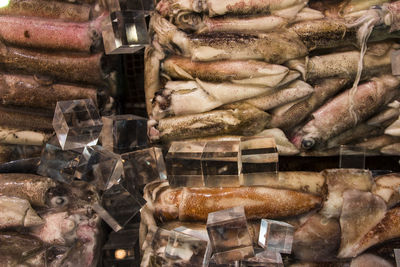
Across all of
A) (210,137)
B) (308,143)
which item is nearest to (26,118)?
(210,137)

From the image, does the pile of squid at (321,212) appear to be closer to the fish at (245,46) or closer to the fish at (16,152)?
the fish at (245,46)

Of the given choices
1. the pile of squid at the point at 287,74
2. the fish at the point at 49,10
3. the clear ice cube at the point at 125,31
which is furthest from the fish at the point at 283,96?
the fish at the point at 49,10

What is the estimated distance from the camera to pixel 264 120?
6.74ft

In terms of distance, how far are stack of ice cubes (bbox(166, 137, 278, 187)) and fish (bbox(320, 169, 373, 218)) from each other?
0.92 feet

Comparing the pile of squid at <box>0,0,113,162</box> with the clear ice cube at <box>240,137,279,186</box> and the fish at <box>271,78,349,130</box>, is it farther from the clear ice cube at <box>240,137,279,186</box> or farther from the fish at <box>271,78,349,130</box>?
the fish at <box>271,78,349,130</box>

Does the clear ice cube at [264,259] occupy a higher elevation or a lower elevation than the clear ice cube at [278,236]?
lower

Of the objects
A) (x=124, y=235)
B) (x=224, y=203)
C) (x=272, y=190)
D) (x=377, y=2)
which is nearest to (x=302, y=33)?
(x=377, y=2)

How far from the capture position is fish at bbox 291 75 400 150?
2016 millimetres

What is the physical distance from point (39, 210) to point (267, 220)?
1210mm

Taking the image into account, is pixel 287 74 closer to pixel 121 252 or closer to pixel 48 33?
pixel 121 252

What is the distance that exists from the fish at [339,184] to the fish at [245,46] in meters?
0.65

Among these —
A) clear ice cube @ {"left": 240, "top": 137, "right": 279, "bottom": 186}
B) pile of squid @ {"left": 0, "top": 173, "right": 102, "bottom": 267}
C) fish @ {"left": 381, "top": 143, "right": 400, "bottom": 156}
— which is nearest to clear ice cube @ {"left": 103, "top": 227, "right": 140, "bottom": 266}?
pile of squid @ {"left": 0, "top": 173, "right": 102, "bottom": 267}

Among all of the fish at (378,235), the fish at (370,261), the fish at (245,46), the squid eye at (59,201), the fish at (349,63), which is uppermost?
the fish at (245,46)

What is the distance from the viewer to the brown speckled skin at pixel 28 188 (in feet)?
6.61
